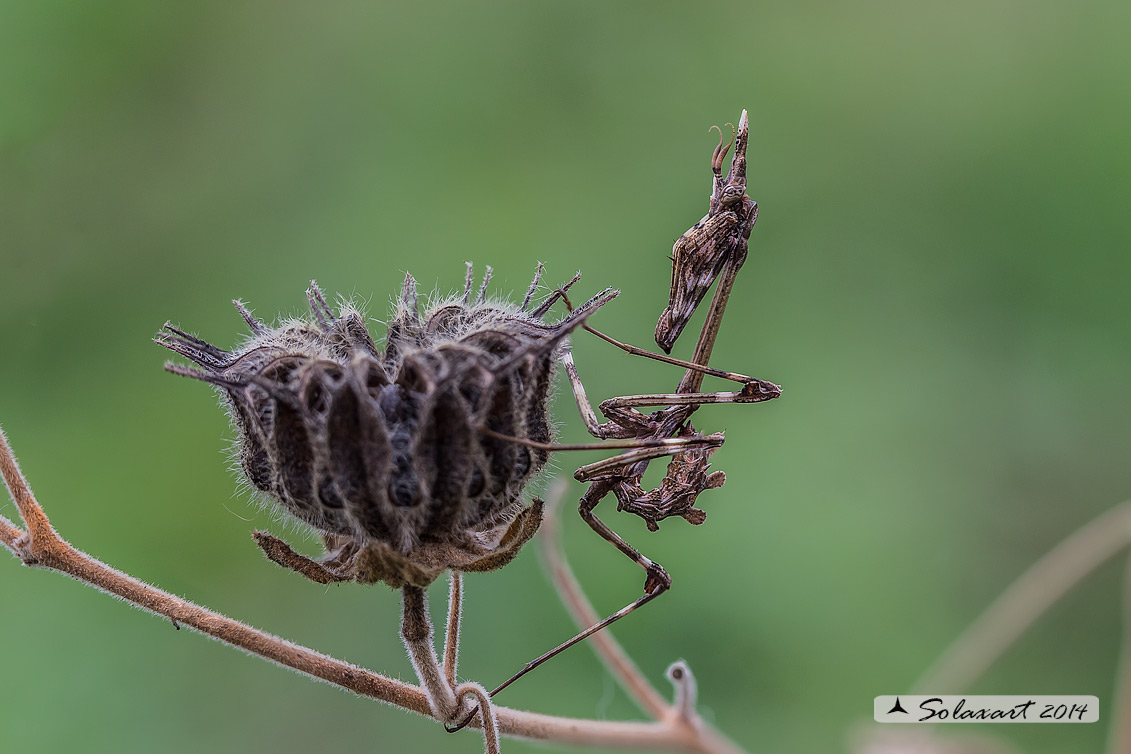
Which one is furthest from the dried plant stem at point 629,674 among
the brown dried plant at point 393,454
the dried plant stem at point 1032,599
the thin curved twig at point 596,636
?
the dried plant stem at point 1032,599

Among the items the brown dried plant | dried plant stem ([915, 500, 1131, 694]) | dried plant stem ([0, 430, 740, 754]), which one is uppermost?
dried plant stem ([915, 500, 1131, 694])

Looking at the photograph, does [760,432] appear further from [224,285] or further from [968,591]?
[224,285]

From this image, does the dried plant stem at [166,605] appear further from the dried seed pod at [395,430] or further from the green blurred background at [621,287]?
the green blurred background at [621,287]

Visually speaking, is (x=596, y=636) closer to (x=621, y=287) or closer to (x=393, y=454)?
(x=393, y=454)

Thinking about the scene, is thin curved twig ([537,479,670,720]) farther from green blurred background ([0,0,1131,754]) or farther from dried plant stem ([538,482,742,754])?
green blurred background ([0,0,1131,754])

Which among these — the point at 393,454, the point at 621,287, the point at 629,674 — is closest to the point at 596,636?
the point at 629,674

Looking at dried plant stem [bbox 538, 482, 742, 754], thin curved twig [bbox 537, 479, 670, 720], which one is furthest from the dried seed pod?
thin curved twig [bbox 537, 479, 670, 720]

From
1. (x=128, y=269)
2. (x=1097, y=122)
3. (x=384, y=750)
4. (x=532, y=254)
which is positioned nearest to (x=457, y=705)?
(x=384, y=750)
